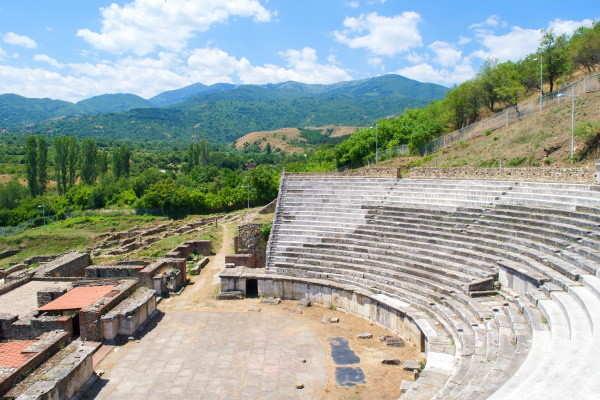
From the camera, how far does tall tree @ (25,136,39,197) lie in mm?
60419

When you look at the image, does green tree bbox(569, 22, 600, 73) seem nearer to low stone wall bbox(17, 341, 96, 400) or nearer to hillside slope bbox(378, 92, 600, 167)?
hillside slope bbox(378, 92, 600, 167)

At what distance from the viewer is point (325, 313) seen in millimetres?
16906

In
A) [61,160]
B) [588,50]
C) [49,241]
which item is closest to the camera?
[588,50]

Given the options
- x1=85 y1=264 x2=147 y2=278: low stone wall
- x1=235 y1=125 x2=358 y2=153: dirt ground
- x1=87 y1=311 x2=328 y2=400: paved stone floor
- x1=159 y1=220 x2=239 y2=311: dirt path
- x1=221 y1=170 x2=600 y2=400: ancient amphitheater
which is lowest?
x1=87 y1=311 x2=328 y2=400: paved stone floor

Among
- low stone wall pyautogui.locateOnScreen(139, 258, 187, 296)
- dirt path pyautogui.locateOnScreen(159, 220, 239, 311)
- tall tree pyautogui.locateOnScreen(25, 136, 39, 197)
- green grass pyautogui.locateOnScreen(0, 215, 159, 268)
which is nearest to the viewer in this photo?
dirt path pyautogui.locateOnScreen(159, 220, 239, 311)

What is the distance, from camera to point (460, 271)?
1477 centimetres

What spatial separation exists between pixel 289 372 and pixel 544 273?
23.5 feet

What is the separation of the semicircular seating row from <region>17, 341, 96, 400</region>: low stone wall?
7.52 meters

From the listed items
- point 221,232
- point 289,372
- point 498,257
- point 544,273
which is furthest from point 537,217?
point 221,232

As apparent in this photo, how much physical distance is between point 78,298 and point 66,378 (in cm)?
620

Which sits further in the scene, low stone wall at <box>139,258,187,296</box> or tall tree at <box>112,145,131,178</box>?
tall tree at <box>112,145,131,178</box>

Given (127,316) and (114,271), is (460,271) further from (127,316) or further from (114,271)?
(114,271)

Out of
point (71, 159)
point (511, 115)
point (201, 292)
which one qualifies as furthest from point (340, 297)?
point (71, 159)

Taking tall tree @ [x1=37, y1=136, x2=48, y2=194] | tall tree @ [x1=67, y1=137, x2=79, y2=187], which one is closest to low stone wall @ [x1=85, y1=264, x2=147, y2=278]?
tall tree @ [x1=37, y1=136, x2=48, y2=194]
